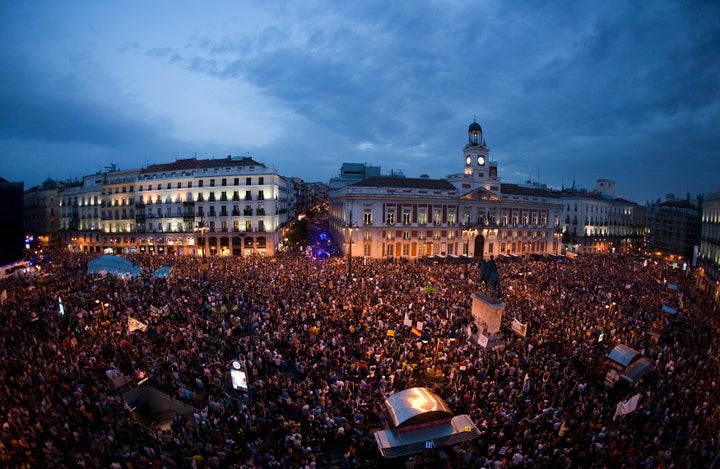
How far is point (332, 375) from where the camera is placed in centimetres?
1332

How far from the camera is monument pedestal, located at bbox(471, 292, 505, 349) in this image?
1701 centimetres

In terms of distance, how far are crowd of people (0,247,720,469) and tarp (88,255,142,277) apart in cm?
167

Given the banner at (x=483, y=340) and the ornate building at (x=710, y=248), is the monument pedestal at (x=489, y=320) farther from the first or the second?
the ornate building at (x=710, y=248)

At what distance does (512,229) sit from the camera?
51.5 m

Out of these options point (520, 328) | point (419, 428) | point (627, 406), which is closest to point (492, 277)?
point (520, 328)

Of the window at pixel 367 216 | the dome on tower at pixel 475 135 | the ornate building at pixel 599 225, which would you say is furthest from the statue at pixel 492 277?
the ornate building at pixel 599 225

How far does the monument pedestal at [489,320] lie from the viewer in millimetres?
17014

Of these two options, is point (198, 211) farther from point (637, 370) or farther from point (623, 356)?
point (637, 370)

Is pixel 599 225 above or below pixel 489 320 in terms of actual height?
above

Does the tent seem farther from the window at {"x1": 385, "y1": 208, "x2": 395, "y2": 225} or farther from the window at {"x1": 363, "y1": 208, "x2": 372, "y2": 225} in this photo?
the window at {"x1": 385, "y1": 208, "x2": 395, "y2": 225}

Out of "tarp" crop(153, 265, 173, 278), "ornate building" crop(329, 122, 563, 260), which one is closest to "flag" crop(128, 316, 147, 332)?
"tarp" crop(153, 265, 173, 278)

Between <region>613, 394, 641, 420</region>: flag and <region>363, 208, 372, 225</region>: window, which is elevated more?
<region>363, 208, 372, 225</region>: window

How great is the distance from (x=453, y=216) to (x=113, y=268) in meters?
38.4

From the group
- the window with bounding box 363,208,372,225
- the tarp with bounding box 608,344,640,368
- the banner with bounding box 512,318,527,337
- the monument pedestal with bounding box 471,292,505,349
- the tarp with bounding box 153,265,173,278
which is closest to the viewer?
the tarp with bounding box 608,344,640,368
